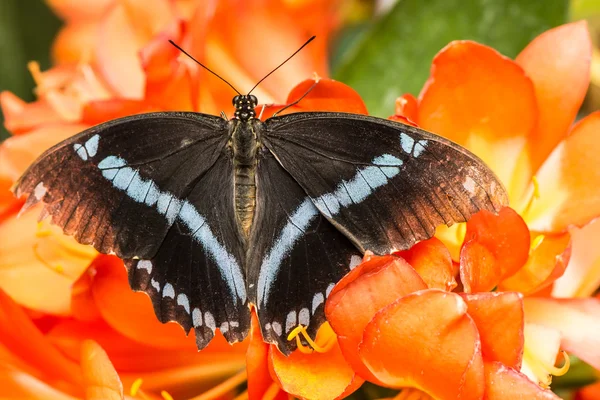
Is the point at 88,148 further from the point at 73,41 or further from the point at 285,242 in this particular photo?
the point at 73,41

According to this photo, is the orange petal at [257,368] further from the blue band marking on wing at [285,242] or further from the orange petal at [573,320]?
the orange petal at [573,320]

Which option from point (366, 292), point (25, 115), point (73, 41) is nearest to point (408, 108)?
point (366, 292)

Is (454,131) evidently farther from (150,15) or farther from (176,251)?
(150,15)

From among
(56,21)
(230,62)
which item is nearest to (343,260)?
(230,62)

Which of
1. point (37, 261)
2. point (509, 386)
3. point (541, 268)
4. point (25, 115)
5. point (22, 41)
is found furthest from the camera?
point (22, 41)

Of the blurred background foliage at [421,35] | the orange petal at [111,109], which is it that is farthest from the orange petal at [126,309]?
the blurred background foliage at [421,35]
